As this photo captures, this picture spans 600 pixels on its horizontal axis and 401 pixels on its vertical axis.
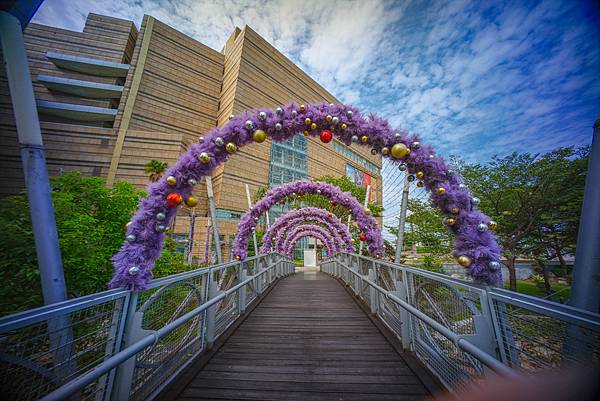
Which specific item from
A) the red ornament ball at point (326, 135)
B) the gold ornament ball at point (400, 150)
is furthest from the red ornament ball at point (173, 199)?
the gold ornament ball at point (400, 150)

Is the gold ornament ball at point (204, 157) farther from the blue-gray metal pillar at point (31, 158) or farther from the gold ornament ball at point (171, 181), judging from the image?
the blue-gray metal pillar at point (31, 158)

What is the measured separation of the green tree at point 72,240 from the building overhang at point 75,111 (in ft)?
74.9

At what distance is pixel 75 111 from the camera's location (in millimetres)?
23188

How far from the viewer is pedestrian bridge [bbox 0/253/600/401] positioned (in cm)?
120

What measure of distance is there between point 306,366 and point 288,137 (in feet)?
9.93

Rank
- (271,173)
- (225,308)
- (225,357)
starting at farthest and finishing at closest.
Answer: (271,173)
(225,308)
(225,357)

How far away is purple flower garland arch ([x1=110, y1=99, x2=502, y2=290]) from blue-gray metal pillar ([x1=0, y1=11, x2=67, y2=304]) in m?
0.40

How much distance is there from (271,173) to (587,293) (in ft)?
91.5

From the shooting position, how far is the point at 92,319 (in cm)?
152

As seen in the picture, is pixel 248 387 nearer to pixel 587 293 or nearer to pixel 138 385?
pixel 138 385

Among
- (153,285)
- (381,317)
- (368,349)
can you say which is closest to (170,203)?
(153,285)

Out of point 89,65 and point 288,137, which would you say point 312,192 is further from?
point 89,65

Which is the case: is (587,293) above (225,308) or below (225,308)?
above

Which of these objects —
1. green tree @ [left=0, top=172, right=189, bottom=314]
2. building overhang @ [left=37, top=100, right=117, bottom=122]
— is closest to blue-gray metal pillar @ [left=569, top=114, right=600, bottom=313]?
green tree @ [left=0, top=172, right=189, bottom=314]
